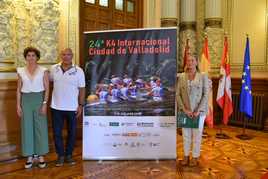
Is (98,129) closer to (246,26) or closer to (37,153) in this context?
(37,153)

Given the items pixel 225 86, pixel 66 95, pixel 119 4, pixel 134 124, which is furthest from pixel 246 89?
pixel 66 95

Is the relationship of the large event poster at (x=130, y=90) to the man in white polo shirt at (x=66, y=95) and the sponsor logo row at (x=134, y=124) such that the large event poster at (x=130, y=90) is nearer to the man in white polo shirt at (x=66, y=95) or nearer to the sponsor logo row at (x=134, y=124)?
the sponsor logo row at (x=134, y=124)

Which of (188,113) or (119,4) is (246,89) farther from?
(119,4)

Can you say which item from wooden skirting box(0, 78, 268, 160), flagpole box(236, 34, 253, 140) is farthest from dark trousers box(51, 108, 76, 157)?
flagpole box(236, 34, 253, 140)

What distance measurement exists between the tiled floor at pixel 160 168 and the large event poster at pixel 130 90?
0.80 ft

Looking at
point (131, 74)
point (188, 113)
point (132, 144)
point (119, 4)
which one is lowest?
point (132, 144)

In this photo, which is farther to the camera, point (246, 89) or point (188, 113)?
point (246, 89)

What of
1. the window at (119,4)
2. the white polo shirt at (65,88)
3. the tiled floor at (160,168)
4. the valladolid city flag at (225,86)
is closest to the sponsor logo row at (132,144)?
the tiled floor at (160,168)

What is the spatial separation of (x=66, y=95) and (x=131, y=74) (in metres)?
0.82

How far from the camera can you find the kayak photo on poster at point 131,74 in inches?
153

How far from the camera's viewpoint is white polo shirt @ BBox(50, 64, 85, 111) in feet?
12.2

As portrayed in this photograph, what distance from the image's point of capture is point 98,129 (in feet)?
13.0

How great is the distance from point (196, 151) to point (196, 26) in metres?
4.00

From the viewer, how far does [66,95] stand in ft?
12.2
